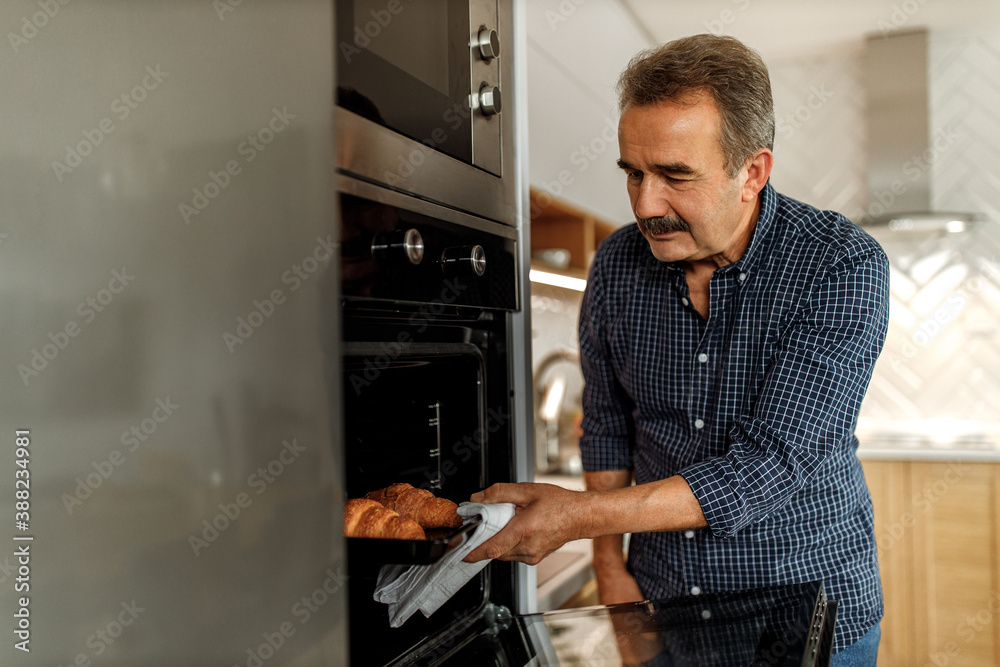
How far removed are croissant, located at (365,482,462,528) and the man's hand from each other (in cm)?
5

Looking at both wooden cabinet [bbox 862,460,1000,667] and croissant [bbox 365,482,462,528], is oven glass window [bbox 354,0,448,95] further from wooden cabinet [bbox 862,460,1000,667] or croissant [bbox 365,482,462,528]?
wooden cabinet [bbox 862,460,1000,667]

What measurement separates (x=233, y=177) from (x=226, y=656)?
1.04 ft

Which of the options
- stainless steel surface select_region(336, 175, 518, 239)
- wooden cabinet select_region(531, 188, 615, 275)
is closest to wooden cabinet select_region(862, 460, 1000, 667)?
wooden cabinet select_region(531, 188, 615, 275)

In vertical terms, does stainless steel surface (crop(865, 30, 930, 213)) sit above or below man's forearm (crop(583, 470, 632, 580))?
above

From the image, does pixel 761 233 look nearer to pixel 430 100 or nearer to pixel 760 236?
pixel 760 236

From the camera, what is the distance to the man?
0.94 m

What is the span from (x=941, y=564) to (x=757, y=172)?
2.16 m

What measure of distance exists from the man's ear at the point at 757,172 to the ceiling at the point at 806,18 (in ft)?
6.31

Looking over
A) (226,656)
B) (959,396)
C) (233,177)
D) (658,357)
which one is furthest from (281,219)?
(959,396)

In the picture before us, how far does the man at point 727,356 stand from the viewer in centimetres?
94

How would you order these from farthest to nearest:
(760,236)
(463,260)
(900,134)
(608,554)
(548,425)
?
(900,134) < (548,425) < (608,554) < (760,236) < (463,260)

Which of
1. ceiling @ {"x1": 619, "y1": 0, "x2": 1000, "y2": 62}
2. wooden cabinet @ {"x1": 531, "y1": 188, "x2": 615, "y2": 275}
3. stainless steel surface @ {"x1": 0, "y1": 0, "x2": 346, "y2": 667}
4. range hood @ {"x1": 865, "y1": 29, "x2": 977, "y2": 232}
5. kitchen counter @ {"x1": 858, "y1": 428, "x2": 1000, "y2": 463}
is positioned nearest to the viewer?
stainless steel surface @ {"x1": 0, "y1": 0, "x2": 346, "y2": 667}

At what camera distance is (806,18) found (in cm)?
300

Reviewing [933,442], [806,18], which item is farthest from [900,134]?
[933,442]
